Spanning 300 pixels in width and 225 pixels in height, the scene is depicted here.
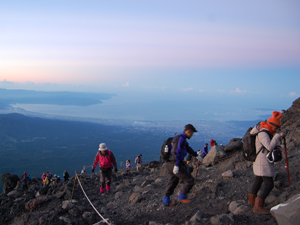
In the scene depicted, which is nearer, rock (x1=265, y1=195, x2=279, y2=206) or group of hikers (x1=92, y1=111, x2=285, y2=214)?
group of hikers (x1=92, y1=111, x2=285, y2=214)

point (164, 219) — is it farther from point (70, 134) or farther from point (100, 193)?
point (70, 134)

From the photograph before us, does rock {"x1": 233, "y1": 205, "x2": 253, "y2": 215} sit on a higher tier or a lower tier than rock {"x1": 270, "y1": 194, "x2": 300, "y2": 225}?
lower

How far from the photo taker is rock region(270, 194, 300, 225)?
3.46 m

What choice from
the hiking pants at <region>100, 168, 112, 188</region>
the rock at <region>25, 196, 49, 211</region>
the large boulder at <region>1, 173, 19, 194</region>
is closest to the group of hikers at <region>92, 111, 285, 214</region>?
the hiking pants at <region>100, 168, 112, 188</region>

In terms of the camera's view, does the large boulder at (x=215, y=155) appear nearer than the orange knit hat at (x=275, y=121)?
No

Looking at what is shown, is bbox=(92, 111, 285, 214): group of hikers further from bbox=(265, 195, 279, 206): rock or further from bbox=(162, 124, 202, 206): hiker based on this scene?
bbox=(265, 195, 279, 206): rock

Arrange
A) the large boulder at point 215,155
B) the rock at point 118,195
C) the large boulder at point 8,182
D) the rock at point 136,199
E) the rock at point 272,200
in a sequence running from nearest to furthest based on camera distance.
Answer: the rock at point 272,200
the rock at point 136,199
the rock at point 118,195
the large boulder at point 215,155
the large boulder at point 8,182

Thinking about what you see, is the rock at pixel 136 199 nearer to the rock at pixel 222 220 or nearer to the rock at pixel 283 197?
the rock at pixel 222 220

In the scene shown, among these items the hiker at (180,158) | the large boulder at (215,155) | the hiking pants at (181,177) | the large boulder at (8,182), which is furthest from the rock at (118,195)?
the large boulder at (8,182)

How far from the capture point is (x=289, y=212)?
11.7ft

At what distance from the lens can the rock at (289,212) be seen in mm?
3461

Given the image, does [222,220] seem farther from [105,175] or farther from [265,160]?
[105,175]

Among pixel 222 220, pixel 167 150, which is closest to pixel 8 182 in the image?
pixel 167 150

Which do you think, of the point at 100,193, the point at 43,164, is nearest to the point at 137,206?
the point at 100,193
